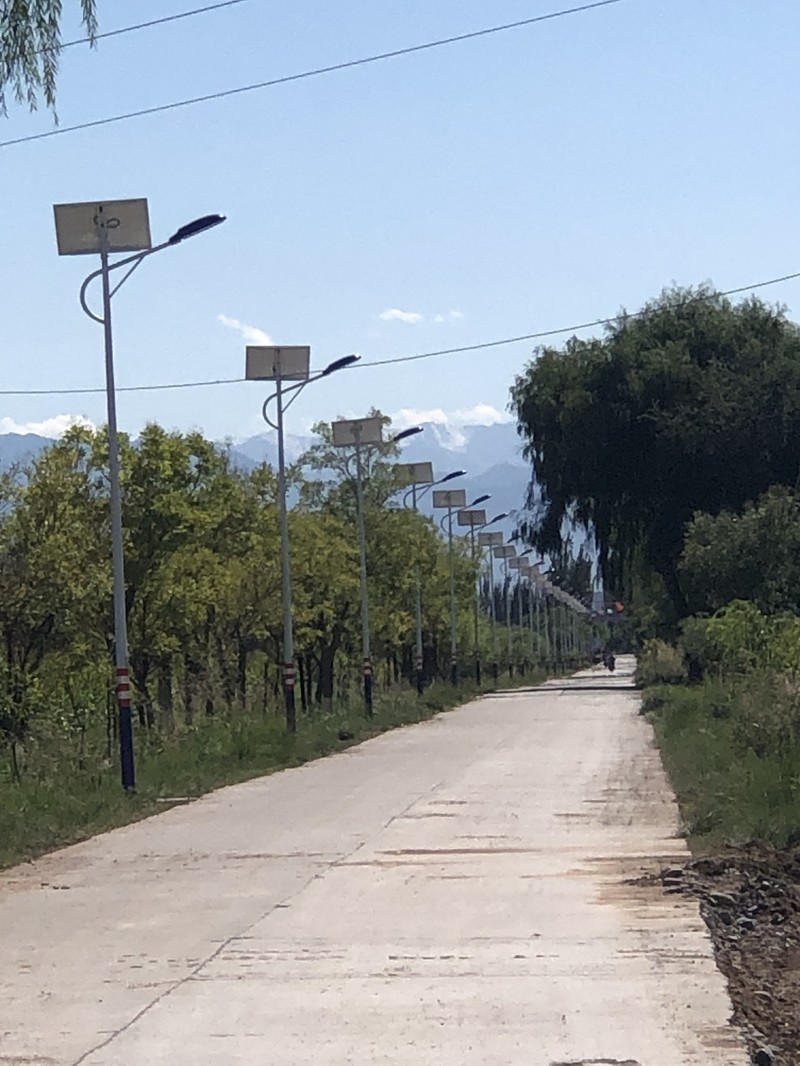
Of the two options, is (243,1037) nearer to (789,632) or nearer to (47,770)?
(47,770)

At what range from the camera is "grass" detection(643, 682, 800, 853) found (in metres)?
16.6

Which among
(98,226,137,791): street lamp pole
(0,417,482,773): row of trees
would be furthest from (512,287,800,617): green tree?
(98,226,137,791): street lamp pole

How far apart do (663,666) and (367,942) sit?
195 feet

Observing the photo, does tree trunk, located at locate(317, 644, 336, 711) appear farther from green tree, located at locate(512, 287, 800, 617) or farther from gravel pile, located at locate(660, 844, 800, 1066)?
gravel pile, located at locate(660, 844, 800, 1066)

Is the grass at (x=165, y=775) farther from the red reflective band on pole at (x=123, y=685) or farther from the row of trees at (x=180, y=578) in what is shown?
the row of trees at (x=180, y=578)

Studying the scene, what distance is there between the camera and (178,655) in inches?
1996

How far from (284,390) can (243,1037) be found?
2963cm

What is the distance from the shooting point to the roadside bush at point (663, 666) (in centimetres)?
6750

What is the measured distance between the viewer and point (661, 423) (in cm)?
5766

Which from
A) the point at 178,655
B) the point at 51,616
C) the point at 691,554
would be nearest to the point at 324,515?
the point at 178,655

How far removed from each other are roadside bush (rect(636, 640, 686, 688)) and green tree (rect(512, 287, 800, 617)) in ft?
16.6

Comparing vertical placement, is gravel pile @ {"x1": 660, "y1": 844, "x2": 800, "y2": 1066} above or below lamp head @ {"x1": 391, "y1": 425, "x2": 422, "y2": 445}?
below

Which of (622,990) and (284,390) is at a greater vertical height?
(284,390)

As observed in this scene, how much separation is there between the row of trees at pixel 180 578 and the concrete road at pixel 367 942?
32.5 ft
